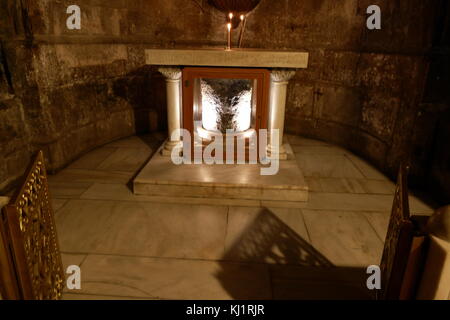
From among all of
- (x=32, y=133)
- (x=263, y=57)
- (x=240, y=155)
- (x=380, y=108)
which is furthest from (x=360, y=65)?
(x=32, y=133)

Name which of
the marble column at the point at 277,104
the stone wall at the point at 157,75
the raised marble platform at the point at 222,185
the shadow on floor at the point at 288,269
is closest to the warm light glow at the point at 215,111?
the marble column at the point at 277,104

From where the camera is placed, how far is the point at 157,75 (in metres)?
5.75

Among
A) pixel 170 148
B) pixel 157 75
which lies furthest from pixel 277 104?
pixel 157 75

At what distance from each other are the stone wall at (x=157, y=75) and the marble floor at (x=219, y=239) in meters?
0.73

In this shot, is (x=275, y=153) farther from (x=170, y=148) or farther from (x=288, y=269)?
(x=288, y=269)

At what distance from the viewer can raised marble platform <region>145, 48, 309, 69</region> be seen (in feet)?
11.7

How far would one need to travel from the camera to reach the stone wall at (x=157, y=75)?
3.70 metres

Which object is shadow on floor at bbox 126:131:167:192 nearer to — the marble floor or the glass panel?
the marble floor

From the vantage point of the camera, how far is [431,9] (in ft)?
11.5

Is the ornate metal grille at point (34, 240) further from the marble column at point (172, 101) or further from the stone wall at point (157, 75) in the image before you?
the marble column at point (172, 101)

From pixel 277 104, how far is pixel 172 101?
128 centimetres

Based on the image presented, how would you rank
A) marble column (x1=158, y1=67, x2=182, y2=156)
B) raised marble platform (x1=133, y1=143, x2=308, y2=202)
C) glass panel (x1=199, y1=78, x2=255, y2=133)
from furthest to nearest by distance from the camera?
glass panel (x1=199, y1=78, x2=255, y2=133)
marble column (x1=158, y1=67, x2=182, y2=156)
raised marble platform (x1=133, y1=143, x2=308, y2=202)

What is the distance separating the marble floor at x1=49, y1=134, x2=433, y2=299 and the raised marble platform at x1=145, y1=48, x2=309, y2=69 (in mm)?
1479

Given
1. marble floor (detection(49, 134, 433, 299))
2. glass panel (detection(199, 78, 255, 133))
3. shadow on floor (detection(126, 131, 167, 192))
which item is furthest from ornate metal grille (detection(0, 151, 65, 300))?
shadow on floor (detection(126, 131, 167, 192))
